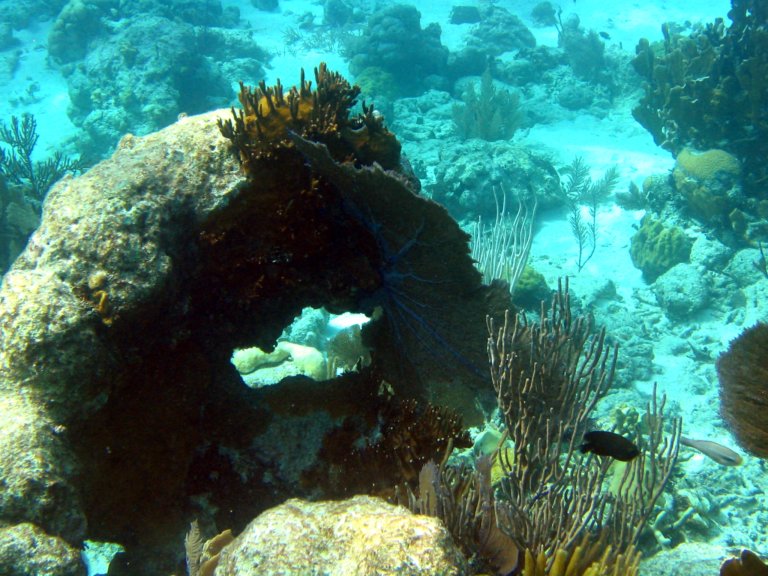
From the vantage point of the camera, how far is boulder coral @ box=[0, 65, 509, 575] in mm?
2295

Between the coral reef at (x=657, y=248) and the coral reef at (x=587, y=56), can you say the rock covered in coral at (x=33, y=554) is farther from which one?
the coral reef at (x=587, y=56)

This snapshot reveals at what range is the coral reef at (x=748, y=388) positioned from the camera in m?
4.43

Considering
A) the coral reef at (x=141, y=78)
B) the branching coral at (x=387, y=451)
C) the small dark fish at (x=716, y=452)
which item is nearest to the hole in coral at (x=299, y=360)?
the branching coral at (x=387, y=451)

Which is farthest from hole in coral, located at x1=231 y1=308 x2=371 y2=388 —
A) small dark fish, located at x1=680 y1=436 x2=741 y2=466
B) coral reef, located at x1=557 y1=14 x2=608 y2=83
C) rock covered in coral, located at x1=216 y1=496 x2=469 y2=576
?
coral reef, located at x1=557 y1=14 x2=608 y2=83

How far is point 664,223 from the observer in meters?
9.34

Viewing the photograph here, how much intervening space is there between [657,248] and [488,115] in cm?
563

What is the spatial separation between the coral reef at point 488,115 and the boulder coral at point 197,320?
998 centimetres

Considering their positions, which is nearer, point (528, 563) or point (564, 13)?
point (528, 563)

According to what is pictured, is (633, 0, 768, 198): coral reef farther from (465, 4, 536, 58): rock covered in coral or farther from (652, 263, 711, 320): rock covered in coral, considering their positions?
(465, 4, 536, 58): rock covered in coral

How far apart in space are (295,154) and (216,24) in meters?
20.6

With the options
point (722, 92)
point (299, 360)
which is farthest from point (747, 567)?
point (722, 92)

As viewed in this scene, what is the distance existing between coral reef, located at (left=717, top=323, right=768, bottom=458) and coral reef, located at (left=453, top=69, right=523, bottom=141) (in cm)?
897

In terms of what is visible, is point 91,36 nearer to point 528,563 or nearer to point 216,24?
point 216,24

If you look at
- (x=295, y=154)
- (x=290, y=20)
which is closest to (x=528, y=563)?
(x=295, y=154)
